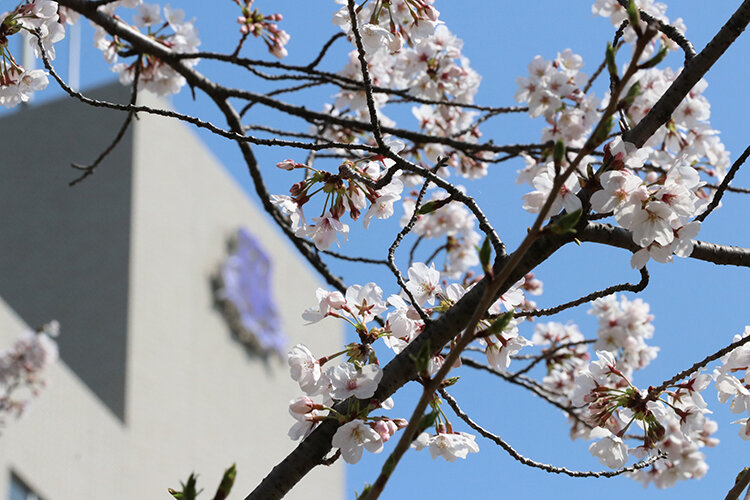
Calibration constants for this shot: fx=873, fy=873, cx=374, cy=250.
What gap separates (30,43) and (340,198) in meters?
0.95

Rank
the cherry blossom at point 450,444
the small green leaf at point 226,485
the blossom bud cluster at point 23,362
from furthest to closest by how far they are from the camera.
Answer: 1. the blossom bud cluster at point 23,362
2. the cherry blossom at point 450,444
3. the small green leaf at point 226,485

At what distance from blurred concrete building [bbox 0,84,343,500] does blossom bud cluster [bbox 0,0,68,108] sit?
11337 millimetres

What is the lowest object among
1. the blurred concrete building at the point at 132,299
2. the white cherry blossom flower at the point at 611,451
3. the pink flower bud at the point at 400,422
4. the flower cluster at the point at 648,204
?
the pink flower bud at the point at 400,422

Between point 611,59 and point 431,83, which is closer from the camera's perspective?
point 611,59

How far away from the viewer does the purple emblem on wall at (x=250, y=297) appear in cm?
2019

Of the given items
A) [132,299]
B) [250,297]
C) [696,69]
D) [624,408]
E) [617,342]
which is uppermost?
[250,297]

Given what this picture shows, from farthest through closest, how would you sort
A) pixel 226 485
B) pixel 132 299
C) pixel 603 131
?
pixel 132 299 → pixel 603 131 → pixel 226 485

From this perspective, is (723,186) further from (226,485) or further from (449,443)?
(226,485)

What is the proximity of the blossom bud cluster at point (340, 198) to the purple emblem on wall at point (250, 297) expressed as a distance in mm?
18403

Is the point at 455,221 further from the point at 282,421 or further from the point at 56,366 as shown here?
A: the point at 282,421

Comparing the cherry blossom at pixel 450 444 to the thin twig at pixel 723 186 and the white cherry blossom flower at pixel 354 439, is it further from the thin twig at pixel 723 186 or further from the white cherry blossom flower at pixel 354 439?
the thin twig at pixel 723 186

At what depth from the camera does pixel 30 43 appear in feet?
6.84

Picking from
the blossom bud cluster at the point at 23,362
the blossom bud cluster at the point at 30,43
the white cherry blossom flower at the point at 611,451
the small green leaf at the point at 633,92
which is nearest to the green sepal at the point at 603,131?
the small green leaf at the point at 633,92

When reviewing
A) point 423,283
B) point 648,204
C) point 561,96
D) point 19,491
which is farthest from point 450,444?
point 19,491
